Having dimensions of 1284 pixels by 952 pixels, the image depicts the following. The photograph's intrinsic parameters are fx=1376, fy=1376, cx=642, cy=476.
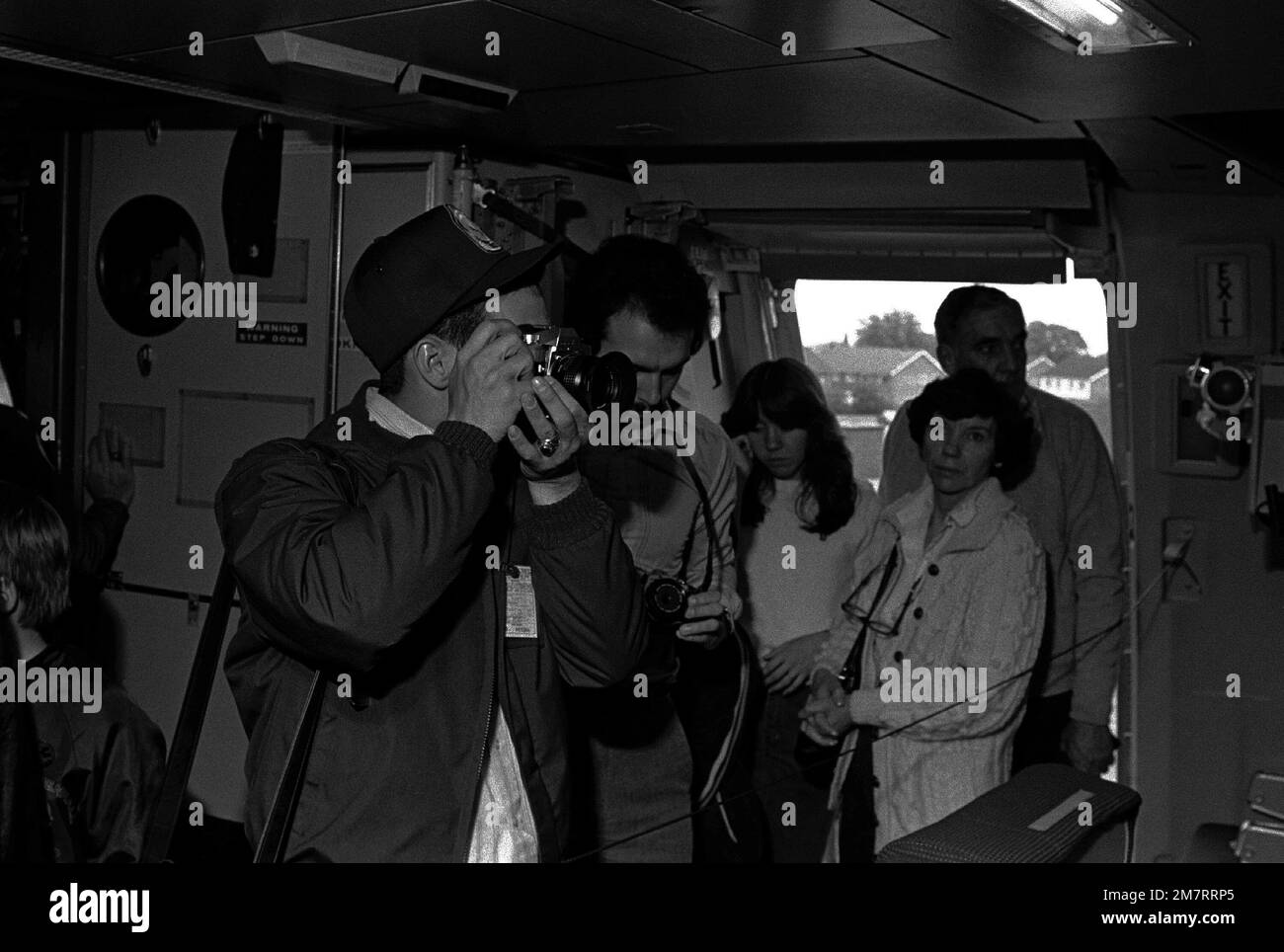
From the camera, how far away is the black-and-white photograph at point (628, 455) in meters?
1.60

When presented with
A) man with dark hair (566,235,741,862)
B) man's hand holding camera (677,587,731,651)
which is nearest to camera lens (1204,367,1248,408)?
man with dark hair (566,235,741,862)

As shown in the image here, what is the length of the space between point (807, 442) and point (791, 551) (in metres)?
0.31

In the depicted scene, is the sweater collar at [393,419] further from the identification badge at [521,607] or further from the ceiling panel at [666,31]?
the ceiling panel at [666,31]

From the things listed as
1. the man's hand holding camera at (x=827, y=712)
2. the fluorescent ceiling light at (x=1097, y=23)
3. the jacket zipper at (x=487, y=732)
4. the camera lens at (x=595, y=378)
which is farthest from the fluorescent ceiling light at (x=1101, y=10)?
the man's hand holding camera at (x=827, y=712)

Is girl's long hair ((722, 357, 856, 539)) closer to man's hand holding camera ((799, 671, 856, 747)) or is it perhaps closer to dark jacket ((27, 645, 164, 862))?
man's hand holding camera ((799, 671, 856, 747))

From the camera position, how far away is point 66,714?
2602mm

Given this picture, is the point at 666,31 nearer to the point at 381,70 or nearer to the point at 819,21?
the point at 819,21

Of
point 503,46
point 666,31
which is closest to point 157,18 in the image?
point 503,46

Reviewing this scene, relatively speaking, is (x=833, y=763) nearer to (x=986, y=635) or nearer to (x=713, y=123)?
(x=986, y=635)

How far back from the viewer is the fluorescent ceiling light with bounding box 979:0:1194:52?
2025mm

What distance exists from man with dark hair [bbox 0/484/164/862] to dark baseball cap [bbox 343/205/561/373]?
3.98 ft

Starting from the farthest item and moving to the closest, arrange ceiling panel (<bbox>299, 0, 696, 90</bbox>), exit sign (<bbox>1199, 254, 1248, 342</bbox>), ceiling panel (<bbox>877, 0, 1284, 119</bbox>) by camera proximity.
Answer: exit sign (<bbox>1199, 254, 1248, 342</bbox>) < ceiling panel (<bbox>299, 0, 696, 90</bbox>) < ceiling panel (<bbox>877, 0, 1284, 119</bbox>)

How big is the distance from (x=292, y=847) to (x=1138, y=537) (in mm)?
3210
